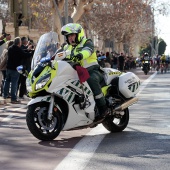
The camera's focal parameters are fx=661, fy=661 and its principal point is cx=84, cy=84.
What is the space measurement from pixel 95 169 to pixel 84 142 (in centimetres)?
203

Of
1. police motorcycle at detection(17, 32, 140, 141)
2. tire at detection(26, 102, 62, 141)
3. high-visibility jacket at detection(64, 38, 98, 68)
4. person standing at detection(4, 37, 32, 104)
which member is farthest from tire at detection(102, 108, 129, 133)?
person standing at detection(4, 37, 32, 104)

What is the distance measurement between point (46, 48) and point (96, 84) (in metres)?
0.90

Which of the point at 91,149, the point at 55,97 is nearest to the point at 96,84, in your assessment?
the point at 55,97

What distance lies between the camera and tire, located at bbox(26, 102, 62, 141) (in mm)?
8906

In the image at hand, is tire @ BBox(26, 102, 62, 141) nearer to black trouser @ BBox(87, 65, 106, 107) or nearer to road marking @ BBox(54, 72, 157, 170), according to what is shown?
road marking @ BBox(54, 72, 157, 170)

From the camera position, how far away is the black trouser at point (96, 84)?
945 cm

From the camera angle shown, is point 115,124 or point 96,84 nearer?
point 96,84

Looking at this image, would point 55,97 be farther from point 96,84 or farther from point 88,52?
point 88,52

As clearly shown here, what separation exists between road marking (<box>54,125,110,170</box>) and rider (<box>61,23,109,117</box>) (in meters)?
0.44

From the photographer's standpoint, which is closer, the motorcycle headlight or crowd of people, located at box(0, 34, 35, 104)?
the motorcycle headlight

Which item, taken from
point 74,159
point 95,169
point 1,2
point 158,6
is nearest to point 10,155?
point 74,159

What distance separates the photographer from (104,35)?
6275 cm

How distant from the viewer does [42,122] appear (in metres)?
9.04

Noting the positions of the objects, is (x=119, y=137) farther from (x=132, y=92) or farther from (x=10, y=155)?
Result: (x=10, y=155)
